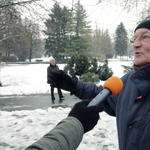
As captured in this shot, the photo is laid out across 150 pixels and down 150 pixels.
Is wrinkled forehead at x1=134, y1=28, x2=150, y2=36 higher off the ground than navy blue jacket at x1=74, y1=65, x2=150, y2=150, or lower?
higher

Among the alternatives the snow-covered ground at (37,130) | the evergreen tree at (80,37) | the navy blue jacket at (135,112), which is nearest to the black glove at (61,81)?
the navy blue jacket at (135,112)

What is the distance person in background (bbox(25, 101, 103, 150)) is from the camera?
3.16 feet

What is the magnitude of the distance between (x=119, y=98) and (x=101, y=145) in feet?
7.98

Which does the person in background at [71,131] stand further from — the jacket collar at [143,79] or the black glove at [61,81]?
the black glove at [61,81]

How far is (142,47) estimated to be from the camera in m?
1.64

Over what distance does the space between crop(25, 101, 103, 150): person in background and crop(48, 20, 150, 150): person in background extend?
18.9 inches

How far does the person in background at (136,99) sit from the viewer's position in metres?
1.36

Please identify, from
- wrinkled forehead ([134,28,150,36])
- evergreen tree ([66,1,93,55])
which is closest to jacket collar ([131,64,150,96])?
wrinkled forehead ([134,28,150,36])

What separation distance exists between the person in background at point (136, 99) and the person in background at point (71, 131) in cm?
48

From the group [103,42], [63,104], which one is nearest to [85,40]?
[103,42]

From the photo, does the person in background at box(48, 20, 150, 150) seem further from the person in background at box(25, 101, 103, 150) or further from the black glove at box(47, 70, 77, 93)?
the person in background at box(25, 101, 103, 150)

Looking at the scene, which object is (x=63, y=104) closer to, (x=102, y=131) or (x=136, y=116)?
(x=102, y=131)

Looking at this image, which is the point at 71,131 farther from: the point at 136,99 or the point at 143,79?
the point at 143,79

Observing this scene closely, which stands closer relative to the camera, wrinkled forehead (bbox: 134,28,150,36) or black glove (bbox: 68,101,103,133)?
black glove (bbox: 68,101,103,133)
